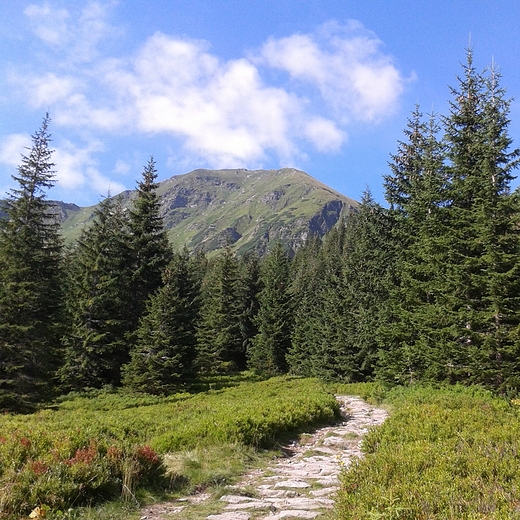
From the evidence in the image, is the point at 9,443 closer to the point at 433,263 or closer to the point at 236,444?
the point at 236,444

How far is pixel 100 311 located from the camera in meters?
27.5

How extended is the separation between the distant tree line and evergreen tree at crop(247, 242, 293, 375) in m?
3.21

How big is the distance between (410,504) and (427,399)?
32.9 feet

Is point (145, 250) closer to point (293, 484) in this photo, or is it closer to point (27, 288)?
point (27, 288)

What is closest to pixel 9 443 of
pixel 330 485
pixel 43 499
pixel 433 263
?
pixel 43 499

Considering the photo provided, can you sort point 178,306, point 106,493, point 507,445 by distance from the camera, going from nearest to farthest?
point 106,493, point 507,445, point 178,306

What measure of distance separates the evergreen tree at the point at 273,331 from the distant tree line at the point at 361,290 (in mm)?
3205

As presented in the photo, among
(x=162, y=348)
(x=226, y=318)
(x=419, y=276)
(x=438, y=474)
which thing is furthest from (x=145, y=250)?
(x=438, y=474)

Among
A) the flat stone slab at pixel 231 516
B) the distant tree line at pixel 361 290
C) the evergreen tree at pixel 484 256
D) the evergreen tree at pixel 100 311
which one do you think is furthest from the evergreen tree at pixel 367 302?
the flat stone slab at pixel 231 516

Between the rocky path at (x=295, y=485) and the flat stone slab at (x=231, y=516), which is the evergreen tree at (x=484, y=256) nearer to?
the rocky path at (x=295, y=485)

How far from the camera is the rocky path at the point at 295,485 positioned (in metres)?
5.22

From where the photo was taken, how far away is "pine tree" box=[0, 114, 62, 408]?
22.7m

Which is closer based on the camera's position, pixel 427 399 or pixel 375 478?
pixel 375 478

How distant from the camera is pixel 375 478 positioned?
5141 millimetres
